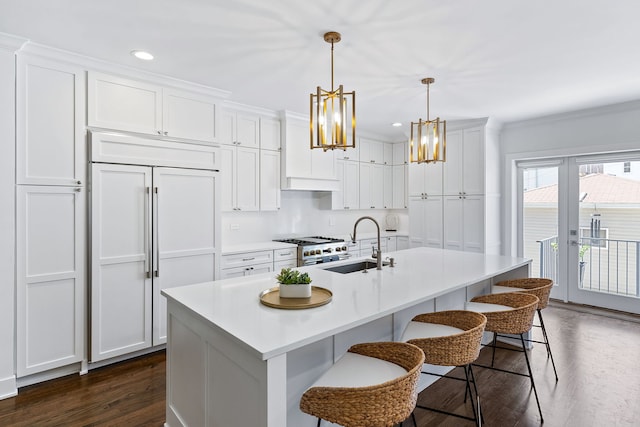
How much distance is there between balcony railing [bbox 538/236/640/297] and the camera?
14.5 ft

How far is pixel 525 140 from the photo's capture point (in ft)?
16.6

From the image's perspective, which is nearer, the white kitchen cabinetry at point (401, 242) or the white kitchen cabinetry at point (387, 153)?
the white kitchen cabinetry at point (401, 242)

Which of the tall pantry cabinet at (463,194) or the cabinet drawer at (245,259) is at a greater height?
the tall pantry cabinet at (463,194)

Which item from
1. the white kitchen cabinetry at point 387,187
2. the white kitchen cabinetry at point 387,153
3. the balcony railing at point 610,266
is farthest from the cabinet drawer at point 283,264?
the balcony railing at point 610,266

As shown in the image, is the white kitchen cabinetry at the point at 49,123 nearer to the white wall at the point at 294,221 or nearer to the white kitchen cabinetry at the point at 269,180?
the white wall at the point at 294,221

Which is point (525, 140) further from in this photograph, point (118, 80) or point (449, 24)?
point (118, 80)

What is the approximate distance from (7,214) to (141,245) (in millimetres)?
948


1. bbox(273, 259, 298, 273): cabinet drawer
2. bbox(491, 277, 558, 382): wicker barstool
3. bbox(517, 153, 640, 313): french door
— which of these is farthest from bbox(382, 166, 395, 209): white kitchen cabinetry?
bbox(491, 277, 558, 382): wicker barstool

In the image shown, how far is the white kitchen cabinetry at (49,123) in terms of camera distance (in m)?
2.65

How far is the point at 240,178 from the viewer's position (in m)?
4.30

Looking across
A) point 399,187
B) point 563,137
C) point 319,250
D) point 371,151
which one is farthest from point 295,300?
point 399,187

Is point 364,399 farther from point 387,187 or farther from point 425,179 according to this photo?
point 387,187

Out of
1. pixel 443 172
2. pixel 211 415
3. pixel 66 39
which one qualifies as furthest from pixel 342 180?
pixel 211 415

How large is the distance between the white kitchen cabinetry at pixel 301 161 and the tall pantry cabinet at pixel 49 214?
90.3 inches
